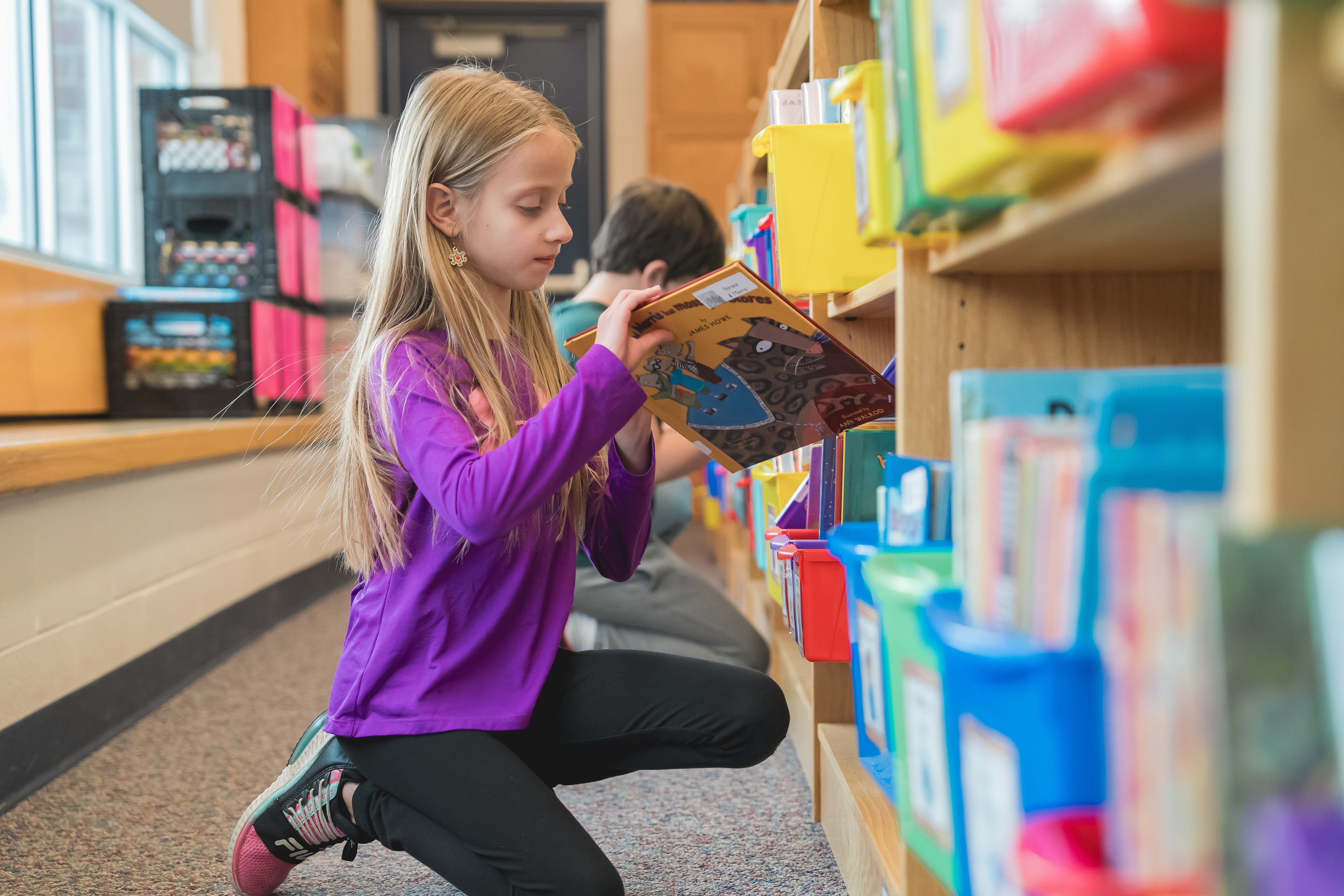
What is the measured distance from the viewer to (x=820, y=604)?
1107mm

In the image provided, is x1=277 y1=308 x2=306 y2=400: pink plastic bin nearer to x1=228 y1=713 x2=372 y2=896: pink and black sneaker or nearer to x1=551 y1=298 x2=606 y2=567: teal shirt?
x1=551 y1=298 x2=606 y2=567: teal shirt

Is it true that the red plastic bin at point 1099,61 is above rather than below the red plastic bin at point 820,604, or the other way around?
above

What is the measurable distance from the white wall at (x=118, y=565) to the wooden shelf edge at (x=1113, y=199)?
96cm

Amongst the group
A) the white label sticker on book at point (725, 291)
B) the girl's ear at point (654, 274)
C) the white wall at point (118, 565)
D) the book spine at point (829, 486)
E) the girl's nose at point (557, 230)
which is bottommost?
the white wall at point (118, 565)

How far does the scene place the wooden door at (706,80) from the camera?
540cm

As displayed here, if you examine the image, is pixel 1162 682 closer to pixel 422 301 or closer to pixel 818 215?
pixel 818 215

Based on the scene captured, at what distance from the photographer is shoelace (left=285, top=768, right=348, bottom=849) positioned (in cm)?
111

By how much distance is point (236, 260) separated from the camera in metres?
3.00

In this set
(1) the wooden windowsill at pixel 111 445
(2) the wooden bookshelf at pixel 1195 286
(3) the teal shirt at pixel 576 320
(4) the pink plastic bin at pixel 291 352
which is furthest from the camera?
(4) the pink plastic bin at pixel 291 352

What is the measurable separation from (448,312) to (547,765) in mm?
509

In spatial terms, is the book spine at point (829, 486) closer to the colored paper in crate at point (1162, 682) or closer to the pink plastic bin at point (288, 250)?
the colored paper in crate at point (1162, 682)

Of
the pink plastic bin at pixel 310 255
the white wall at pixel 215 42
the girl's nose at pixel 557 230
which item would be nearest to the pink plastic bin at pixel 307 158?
the pink plastic bin at pixel 310 255

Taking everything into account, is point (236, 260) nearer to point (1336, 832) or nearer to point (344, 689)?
point (344, 689)

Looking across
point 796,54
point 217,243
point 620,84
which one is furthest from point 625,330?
point 620,84
